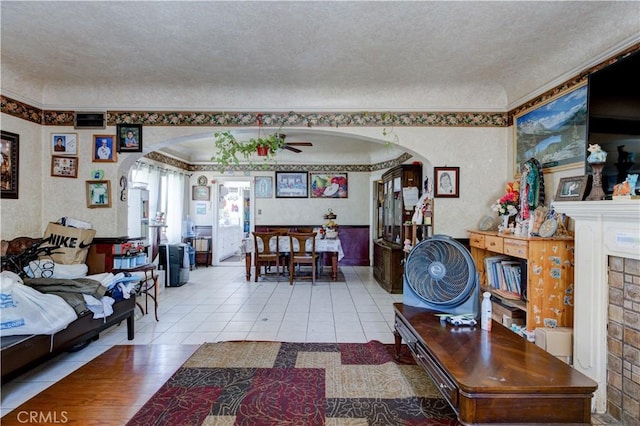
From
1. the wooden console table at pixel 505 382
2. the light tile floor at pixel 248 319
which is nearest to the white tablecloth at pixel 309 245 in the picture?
the light tile floor at pixel 248 319

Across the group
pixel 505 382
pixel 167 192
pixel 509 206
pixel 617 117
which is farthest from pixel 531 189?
pixel 167 192

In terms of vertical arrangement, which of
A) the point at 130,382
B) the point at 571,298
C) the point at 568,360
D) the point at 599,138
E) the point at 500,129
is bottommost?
the point at 130,382

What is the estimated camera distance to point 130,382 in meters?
2.36

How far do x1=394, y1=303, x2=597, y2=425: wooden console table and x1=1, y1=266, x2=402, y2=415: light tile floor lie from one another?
140cm

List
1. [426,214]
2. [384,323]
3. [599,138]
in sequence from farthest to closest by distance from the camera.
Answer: [426,214] → [384,323] → [599,138]

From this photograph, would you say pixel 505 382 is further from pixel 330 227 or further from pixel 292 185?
pixel 292 185

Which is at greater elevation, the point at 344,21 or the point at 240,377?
the point at 344,21

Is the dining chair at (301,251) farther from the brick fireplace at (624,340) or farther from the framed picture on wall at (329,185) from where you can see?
the brick fireplace at (624,340)

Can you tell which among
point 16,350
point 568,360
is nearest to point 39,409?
point 16,350

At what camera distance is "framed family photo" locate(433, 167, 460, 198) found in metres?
3.79

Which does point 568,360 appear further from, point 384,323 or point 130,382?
point 130,382

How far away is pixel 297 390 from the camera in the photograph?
225cm

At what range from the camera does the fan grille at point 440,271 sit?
2338mm

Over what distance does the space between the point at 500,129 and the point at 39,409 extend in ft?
15.8
